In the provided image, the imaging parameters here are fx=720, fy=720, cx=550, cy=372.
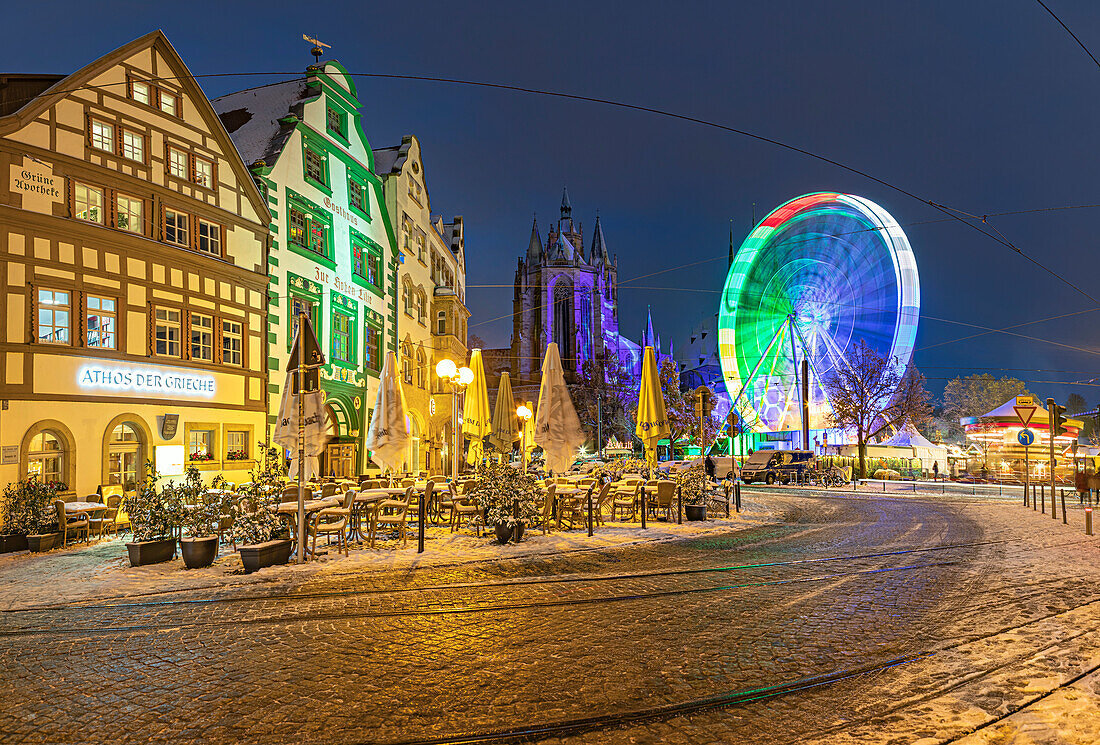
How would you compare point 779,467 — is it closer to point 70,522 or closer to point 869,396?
point 869,396

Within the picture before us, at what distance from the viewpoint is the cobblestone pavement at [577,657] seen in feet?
15.6

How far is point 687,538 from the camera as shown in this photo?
14.3 meters

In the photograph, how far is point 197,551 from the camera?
10867mm

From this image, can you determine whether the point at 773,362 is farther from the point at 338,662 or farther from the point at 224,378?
the point at 338,662

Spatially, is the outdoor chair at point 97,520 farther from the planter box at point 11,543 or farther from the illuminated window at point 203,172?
the illuminated window at point 203,172

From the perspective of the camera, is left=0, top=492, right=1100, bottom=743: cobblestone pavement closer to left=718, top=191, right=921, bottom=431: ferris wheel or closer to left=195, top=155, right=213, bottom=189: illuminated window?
left=195, top=155, right=213, bottom=189: illuminated window

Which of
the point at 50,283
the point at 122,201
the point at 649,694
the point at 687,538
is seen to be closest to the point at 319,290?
the point at 122,201

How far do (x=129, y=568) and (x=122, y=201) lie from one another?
408 inches

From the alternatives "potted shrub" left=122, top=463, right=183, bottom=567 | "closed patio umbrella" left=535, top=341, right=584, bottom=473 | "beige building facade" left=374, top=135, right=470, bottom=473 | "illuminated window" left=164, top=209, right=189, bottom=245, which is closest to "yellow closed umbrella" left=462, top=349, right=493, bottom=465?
"closed patio umbrella" left=535, top=341, right=584, bottom=473

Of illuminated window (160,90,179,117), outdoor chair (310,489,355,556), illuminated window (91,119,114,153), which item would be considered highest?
illuminated window (160,90,179,117)

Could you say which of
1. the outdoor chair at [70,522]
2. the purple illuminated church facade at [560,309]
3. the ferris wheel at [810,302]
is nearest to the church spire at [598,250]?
the purple illuminated church facade at [560,309]

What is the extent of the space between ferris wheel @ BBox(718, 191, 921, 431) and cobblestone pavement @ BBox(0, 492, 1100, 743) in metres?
31.2

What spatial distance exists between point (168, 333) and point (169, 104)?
19.7 feet

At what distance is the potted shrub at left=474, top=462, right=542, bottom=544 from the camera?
13.3 metres
